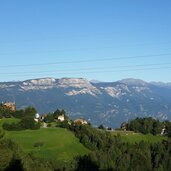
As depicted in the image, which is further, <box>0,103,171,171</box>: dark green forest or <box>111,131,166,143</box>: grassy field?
<box>111,131,166,143</box>: grassy field

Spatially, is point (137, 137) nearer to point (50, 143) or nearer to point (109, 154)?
point (50, 143)

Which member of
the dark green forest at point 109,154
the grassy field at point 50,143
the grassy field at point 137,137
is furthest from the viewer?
the grassy field at point 137,137

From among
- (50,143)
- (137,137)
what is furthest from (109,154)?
(137,137)

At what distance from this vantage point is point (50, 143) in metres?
148

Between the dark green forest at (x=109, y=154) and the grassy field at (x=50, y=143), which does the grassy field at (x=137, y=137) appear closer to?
the dark green forest at (x=109, y=154)

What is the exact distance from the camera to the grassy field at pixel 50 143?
456 feet

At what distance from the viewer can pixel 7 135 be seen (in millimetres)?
150125

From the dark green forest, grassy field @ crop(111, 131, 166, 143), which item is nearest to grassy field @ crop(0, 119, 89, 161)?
the dark green forest

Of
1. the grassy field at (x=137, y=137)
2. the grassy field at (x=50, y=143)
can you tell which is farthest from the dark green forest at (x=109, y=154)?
the grassy field at (x=137, y=137)

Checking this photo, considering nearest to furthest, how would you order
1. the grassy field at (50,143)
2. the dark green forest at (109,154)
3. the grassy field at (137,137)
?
1. the dark green forest at (109,154)
2. the grassy field at (50,143)
3. the grassy field at (137,137)

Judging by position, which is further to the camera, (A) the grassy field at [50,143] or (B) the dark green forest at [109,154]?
(A) the grassy field at [50,143]

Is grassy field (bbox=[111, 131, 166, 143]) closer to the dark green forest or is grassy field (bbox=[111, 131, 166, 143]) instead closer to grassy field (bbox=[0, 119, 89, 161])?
the dark green forest

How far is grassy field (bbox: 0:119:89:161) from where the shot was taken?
139 metres

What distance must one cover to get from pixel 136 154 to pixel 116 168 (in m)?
14.7
